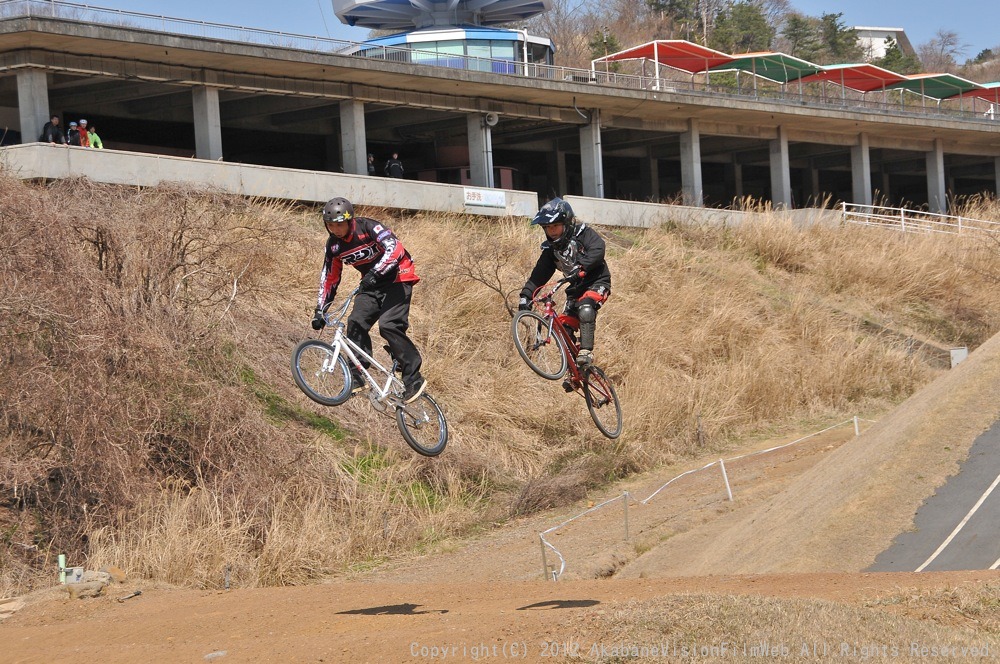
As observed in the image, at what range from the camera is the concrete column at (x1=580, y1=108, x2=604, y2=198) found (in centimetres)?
4531

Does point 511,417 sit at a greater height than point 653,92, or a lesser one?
lesser

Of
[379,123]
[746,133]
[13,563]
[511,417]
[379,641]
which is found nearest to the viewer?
[379,641]

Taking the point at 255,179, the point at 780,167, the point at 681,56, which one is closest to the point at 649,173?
the point at 780,167

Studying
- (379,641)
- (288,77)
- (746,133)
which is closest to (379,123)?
(288,77)

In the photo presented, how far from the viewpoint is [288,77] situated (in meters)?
36.3

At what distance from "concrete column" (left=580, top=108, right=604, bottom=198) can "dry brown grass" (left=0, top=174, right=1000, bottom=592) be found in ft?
45.3

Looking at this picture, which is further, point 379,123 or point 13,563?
point 379,123

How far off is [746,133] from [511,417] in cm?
3152

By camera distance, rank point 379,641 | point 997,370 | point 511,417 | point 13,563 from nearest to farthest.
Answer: point 379,641 < point 13,563 < point 997,370 < point 511,417

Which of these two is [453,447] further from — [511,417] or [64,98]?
[64,98]

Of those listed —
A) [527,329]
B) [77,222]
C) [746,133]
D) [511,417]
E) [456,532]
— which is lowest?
[456,532]

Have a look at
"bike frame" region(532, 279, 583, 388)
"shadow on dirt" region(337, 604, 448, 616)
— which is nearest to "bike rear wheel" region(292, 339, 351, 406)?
"shadow on dirt" region(337, 604, 448, 616)

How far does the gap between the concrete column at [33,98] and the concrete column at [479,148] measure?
15075 millimetres

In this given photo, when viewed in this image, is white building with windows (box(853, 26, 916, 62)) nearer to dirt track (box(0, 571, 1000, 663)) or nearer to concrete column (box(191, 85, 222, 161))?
concrete column (box(191, 85, 222, 161))
